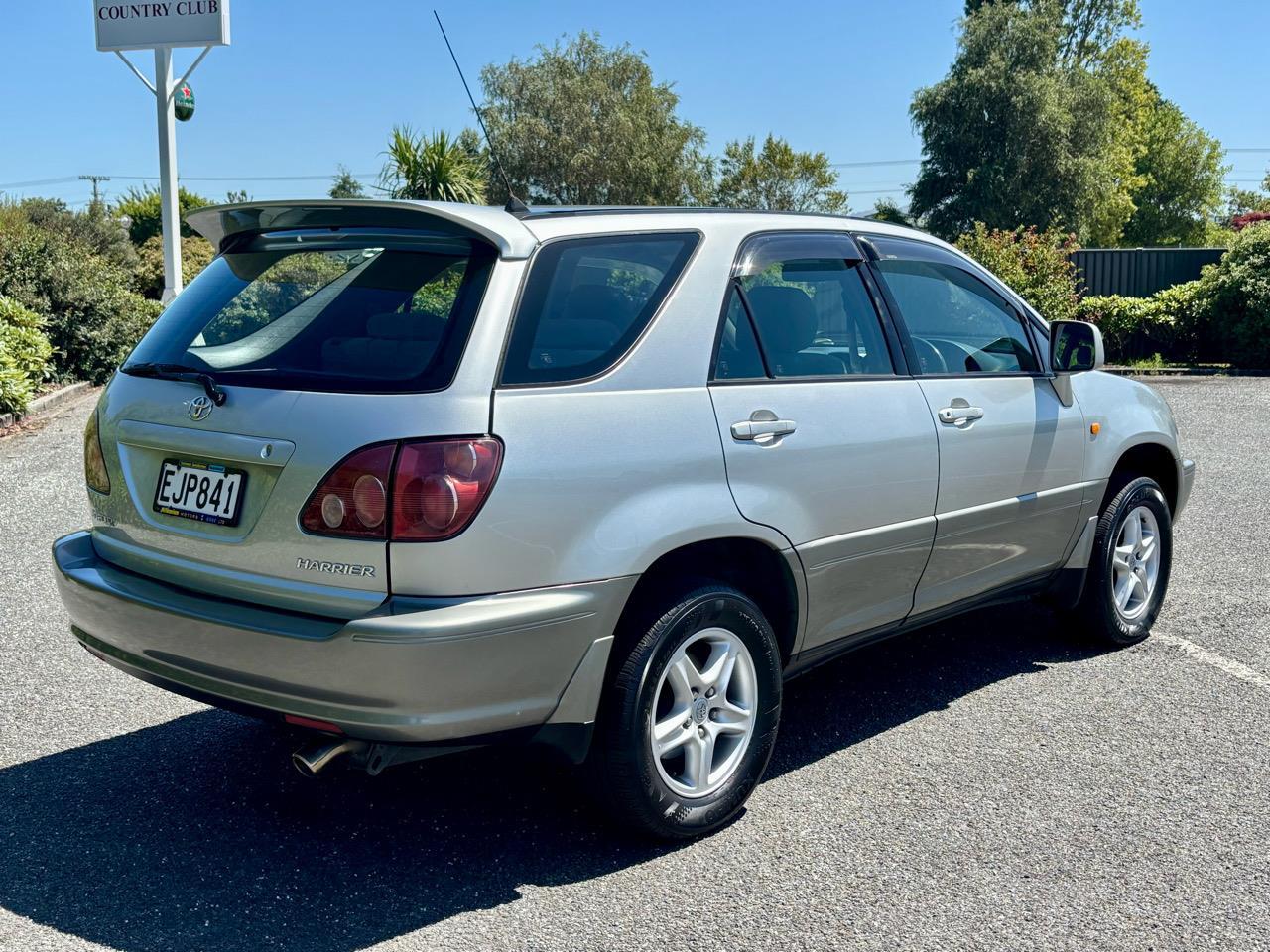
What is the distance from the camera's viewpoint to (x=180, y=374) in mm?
3471

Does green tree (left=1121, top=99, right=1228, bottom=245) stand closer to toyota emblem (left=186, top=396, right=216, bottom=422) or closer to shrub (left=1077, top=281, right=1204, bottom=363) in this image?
shrub (left=1077, top=281, right=1204, bottom=363)

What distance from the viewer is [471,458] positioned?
118 inches

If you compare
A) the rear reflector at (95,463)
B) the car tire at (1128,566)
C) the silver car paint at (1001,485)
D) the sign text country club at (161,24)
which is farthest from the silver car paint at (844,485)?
the sign text country club at (161,24)

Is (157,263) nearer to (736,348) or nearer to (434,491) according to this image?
(736,348)

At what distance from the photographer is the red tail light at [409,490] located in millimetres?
2947

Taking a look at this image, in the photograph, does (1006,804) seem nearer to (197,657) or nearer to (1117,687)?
(1117,687)

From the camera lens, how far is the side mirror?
4.84 m

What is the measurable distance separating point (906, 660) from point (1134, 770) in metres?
1.37

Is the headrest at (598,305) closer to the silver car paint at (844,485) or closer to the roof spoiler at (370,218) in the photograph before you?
the roof spoiler at (370,218)

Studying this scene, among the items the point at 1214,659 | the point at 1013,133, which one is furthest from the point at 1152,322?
the point at 1013,133

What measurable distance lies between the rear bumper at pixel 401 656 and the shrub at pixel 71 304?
12446 mm

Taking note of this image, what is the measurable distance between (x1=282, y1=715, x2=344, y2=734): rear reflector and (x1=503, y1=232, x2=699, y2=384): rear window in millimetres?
966

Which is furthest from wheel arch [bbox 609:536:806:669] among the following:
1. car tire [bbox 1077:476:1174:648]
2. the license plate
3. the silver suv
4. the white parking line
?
the white parking line

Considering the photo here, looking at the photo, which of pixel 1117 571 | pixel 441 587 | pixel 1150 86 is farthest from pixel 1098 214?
pixel 441 587
